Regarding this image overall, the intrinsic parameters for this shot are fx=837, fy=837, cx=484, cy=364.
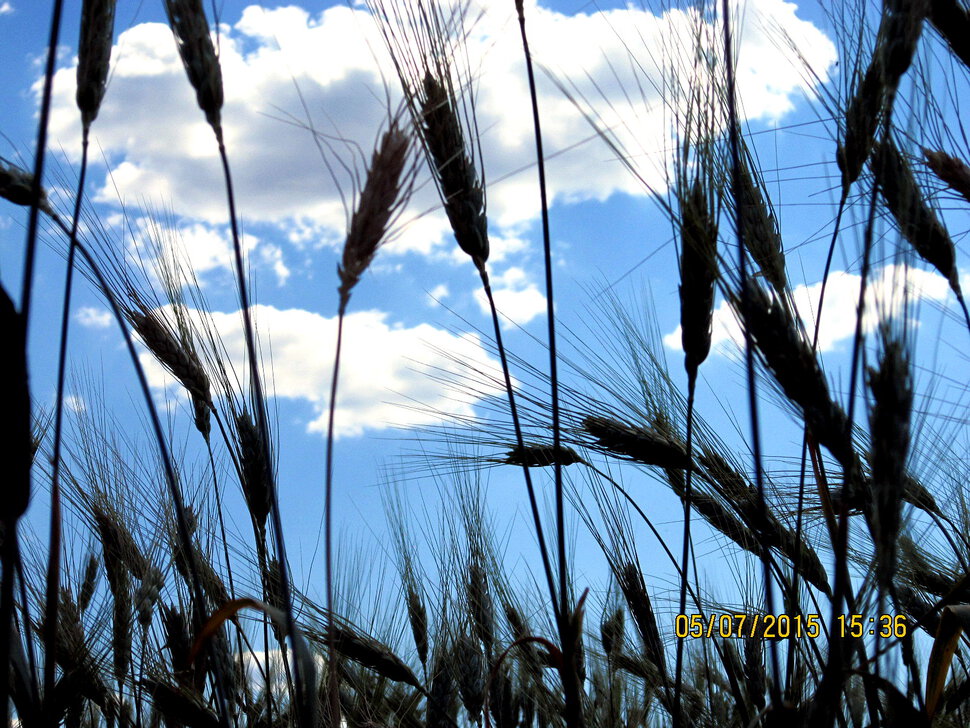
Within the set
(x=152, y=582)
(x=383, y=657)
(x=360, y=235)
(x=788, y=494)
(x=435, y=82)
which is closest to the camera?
(x=360, y=235)

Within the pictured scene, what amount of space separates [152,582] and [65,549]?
467 millimetres

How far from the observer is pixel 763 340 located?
98 centimetres

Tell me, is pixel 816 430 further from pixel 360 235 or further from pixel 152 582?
pixel 152 582

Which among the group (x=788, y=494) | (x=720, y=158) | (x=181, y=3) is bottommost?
(x=788, y=494)

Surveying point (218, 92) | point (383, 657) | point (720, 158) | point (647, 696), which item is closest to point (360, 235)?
point (218, 92)

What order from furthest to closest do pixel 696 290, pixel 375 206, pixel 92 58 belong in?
1. pixel 696 290
2. pixel 92 58
3. pixel 375 206

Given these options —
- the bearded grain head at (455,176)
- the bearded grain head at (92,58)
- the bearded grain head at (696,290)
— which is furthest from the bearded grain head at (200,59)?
the bearded grain head at (696,290)
